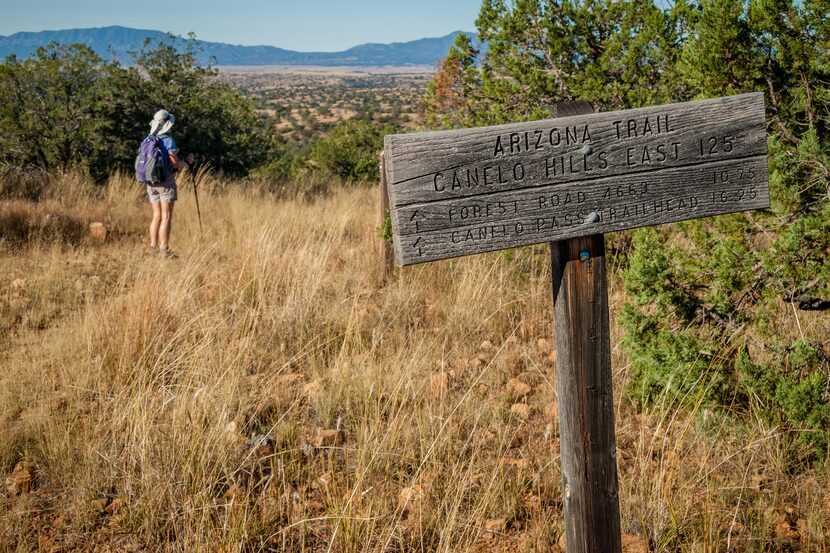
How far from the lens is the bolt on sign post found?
1.66 metres

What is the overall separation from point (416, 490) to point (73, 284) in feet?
12.9

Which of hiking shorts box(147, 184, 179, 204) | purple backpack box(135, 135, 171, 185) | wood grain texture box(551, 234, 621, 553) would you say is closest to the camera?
wood grain texture box(551, 234, 621, 553)

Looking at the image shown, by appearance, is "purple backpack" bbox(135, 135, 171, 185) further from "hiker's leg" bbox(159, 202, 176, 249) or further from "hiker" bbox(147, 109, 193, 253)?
"hiker's leg" bbox(159, 202, 176, 249)

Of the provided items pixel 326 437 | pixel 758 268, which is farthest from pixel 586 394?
pixel 758 268

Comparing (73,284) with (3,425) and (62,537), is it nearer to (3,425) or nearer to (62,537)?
(3,425)

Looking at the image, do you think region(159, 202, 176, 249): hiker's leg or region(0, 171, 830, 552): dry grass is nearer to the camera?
region(0, 171, 830, 552): dry grass

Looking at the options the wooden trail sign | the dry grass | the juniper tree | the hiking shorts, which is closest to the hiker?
the hiking shorts

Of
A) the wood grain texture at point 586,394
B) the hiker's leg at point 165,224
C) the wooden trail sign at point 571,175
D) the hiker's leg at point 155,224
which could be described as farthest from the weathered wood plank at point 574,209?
the hiker's leg at point 155,224

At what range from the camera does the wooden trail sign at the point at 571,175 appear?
166cm

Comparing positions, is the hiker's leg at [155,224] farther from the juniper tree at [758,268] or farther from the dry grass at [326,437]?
the juniper tree at [758,268]

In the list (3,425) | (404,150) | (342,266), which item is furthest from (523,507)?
(342,266)

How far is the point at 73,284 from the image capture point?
522cm

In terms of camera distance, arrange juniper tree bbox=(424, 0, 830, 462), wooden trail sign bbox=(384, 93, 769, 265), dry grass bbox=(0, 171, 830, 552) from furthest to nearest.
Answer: juniper tree bbox=(424, 0, 830, 462) → dry grass bbox=(0, 171, 830, 552) → wooden trail sign bbox=(384, 93, 769, 265)

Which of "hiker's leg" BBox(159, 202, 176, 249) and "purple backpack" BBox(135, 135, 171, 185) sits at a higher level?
"purple backpack" BBox(135, 135, 171, 185)
